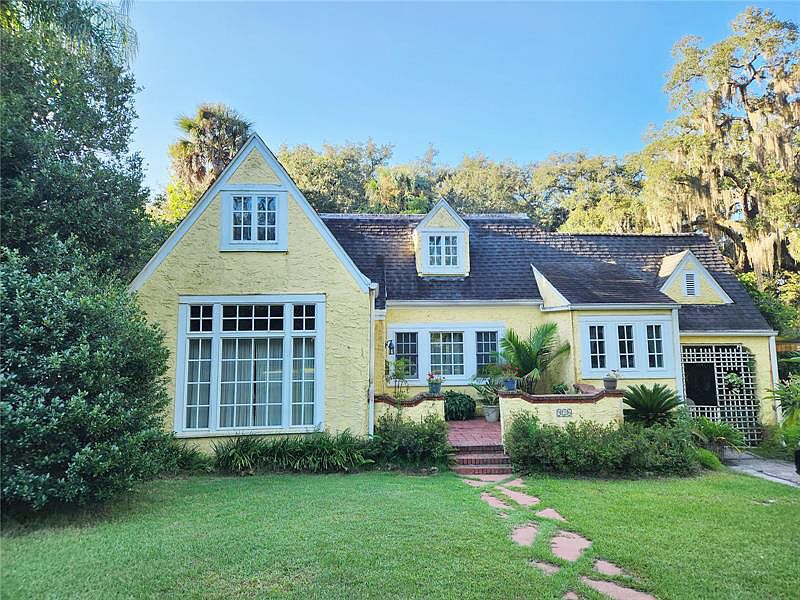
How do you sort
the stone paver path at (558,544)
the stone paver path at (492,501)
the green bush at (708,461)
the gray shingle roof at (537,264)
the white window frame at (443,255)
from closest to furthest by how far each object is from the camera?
the stone paver path at (558,544), the stone paver path at (492,501), the green bush at (708,461), the gray shingle roof at (537,264), the white window frame at (443,255)

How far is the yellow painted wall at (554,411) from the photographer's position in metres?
9.16

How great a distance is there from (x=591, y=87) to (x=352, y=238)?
10.7m

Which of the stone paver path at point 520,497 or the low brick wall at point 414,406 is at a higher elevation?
the low brick wall at point 414,406

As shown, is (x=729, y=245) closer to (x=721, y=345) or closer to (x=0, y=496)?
(x=721, y=345)

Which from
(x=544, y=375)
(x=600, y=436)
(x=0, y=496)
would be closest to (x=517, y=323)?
(x=544, y=375)

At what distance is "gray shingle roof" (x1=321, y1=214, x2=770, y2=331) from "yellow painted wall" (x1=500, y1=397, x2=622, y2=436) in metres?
3.69

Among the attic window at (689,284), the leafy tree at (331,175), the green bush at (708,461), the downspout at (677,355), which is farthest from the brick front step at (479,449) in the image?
the leafy tree at (331,175)

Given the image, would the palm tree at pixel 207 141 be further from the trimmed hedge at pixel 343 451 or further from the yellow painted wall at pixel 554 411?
the yellow painted wall at pixel 554 411

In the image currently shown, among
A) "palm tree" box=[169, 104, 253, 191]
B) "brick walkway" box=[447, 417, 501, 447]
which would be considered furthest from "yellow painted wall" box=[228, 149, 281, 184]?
"palm tree" box=[169, 104, 253, 191]

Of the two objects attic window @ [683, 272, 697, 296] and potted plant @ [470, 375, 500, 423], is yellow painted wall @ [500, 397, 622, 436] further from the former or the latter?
attic window @ [683, 272, 697, 296]

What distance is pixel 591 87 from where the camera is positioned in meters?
16.0

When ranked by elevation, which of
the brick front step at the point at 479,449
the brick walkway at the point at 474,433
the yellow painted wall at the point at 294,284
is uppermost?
the yellow painted wall at the point at 294,284

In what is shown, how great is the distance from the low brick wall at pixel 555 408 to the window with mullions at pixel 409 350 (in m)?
4.34

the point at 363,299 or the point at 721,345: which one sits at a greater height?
the point at 363,299
